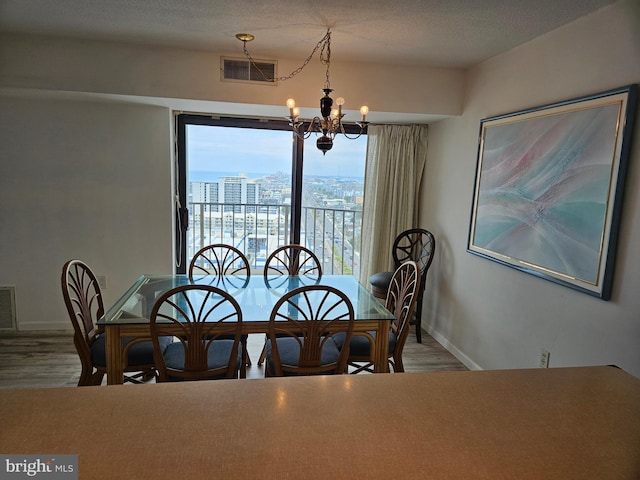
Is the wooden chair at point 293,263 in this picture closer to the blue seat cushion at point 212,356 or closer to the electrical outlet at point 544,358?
the blue seat cushion at point 212,356

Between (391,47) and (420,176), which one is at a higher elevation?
(391,47)

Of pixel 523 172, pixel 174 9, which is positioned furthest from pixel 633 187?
pixel 174 9

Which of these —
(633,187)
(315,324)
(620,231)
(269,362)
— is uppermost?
(633,187)

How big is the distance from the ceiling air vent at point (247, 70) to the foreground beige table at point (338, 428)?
2596mm

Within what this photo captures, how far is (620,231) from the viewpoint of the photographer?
1.89 m

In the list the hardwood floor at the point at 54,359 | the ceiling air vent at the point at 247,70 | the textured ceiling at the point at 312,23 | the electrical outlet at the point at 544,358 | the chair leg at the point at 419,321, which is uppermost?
the textured ceiling at the point at 312,23

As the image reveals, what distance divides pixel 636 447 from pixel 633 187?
1435mm

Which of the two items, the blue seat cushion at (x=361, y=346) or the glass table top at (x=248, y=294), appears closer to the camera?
the glass table top at (x=248, y=294)

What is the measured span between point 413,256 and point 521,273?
1.53 metres

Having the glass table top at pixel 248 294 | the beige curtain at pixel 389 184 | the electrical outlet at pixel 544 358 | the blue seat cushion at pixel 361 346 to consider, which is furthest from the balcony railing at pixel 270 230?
the electrical outlet at pixel 544 358

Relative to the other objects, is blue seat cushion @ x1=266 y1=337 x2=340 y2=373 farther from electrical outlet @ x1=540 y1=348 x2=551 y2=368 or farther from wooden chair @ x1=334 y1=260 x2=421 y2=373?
electrical outlet @ x1=540 y1=348 x2=551 y2=368

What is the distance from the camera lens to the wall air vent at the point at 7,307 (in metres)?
3.42

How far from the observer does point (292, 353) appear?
2.21 metres

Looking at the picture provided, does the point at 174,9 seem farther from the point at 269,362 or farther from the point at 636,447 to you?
the point at 636,447
